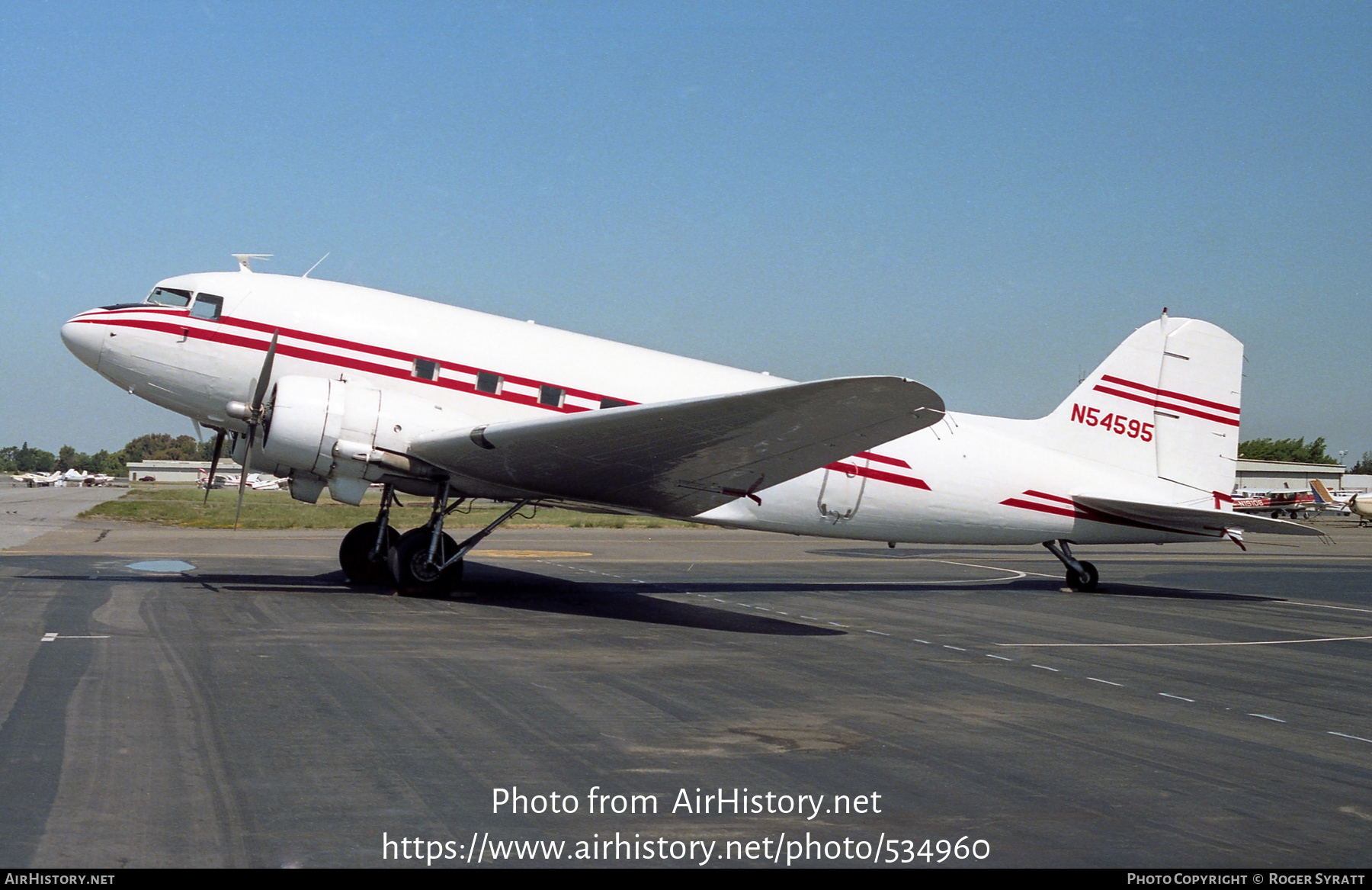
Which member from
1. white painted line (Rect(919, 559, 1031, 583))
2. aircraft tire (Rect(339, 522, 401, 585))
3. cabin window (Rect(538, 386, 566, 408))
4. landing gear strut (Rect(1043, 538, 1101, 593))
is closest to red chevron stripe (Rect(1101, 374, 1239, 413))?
landing gear strut (Rect(1043, 538, 1101, 593))

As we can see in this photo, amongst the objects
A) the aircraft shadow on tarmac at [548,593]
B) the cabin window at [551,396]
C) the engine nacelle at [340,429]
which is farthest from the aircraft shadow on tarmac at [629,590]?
the cabin window at [551,396]

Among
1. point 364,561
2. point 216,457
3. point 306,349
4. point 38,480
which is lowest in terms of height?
point 38,480

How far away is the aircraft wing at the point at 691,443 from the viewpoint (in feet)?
41.2

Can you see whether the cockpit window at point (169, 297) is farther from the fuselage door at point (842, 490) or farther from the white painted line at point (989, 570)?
the white painted line at point (989, 570)

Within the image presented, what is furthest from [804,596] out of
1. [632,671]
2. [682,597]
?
[632,671]

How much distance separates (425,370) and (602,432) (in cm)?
402

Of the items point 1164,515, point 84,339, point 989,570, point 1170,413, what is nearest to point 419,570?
point 84,339

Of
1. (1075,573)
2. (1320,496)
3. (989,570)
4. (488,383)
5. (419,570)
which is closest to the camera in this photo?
Result: (419,570)

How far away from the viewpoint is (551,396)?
16.7 metres

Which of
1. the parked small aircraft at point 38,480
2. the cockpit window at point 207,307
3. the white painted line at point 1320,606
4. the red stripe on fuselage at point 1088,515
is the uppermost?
the cockpit window at point 207,307

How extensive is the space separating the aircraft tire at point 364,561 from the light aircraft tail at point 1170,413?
1238cm

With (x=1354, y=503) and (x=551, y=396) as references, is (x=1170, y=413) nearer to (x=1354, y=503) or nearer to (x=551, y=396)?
(x=551, y=396)

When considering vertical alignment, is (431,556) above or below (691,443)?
below

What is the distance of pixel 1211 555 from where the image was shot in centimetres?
3588
